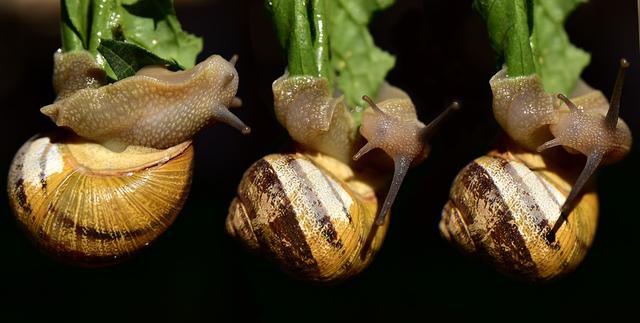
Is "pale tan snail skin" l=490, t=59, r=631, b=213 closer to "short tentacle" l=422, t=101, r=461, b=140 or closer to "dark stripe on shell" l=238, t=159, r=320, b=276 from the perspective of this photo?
"short tentacle" l=422, t=101, r=461, b=140

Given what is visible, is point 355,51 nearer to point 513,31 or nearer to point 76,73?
point 513,31

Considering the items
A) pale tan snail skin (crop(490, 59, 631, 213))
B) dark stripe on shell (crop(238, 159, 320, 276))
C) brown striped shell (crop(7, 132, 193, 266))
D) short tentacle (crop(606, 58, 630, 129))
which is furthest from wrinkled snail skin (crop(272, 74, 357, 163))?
short tentacle (crop(606, 58, 630, 129))

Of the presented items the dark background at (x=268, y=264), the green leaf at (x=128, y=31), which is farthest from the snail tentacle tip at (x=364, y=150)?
the dark background at (x=268, y=264)

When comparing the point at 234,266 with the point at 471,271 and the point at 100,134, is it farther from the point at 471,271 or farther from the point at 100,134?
the point at 100,134

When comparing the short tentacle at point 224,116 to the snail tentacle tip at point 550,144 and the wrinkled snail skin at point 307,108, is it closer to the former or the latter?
the wrinkled snail skin at point 307,108

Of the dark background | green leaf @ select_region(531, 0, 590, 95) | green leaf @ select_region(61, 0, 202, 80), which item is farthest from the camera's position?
the dark background

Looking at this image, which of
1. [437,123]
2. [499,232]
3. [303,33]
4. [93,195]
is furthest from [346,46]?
[93,195]
